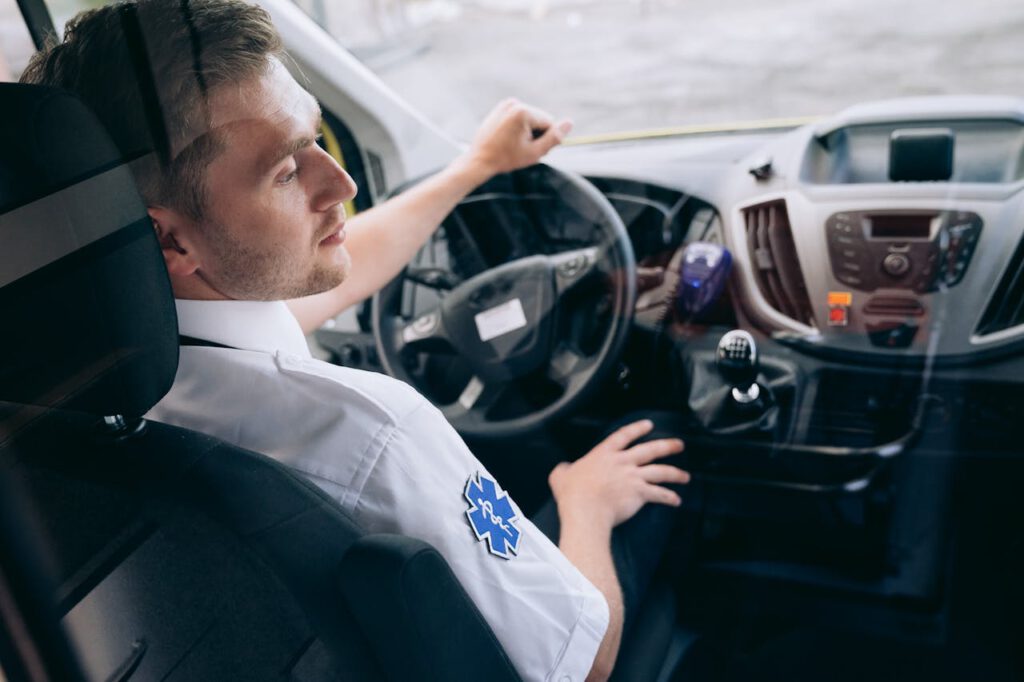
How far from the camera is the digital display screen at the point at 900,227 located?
1558mm

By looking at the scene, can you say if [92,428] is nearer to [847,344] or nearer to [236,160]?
[236,160]

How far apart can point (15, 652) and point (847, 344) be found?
141cm

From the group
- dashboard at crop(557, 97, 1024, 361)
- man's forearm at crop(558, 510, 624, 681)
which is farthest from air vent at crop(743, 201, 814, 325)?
man's forearm at crop(558, 510, 624, 681)

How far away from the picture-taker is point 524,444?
57.4 inches

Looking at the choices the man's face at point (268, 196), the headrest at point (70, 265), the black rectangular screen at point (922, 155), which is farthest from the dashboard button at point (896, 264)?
the headrest at point (70, 265)

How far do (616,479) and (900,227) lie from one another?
714 millimetres

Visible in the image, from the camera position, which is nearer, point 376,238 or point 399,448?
point 399,448

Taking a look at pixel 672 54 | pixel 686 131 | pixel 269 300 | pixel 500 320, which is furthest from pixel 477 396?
pixel 672 54

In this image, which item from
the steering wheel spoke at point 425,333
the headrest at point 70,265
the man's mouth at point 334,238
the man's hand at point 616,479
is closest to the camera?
the headrest at point 70,265

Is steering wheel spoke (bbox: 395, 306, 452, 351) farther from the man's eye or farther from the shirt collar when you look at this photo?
the man's eye

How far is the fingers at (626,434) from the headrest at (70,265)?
79 cm

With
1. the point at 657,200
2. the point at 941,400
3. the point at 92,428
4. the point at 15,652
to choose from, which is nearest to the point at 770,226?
the point at 657,200

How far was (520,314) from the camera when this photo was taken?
5.19ft

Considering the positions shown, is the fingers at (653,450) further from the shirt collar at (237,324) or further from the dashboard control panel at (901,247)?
the shirt collar at (237,324)
